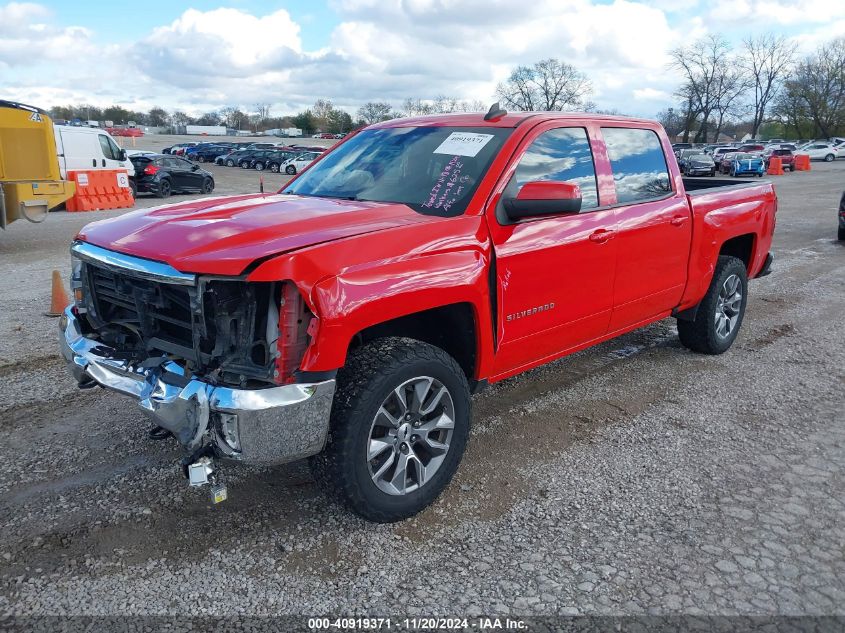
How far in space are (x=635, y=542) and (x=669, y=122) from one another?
90.5 m

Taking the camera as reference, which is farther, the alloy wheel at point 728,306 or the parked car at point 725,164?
the parked car at point 725,164

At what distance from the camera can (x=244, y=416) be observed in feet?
9.14

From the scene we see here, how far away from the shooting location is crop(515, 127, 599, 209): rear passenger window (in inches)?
155

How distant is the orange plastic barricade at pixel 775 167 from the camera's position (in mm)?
37188

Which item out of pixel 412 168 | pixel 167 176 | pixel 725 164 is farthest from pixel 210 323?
pixel 725 164

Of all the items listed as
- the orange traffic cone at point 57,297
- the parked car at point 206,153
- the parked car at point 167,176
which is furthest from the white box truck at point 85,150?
the parked car at point 206,153

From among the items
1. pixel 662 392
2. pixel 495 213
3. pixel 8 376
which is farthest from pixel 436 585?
pixel 8 376

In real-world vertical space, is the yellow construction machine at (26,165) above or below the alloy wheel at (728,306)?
above

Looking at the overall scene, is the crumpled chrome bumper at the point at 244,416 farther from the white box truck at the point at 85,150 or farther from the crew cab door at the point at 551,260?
the white box truck at the point at 85,150

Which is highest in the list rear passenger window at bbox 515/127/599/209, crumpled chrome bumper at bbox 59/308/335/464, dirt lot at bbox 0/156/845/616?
rear passenger window at bbox 515/127/599/209

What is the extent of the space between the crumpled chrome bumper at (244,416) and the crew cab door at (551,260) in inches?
48.4

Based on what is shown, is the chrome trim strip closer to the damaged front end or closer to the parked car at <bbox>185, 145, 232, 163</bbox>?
the damaged front end

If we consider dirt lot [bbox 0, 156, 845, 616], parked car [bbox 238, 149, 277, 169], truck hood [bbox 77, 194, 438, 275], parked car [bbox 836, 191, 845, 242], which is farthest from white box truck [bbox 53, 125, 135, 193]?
parked car [bbox 238, 149, 277, 169]

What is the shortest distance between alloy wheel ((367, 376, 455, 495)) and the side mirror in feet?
3.41
